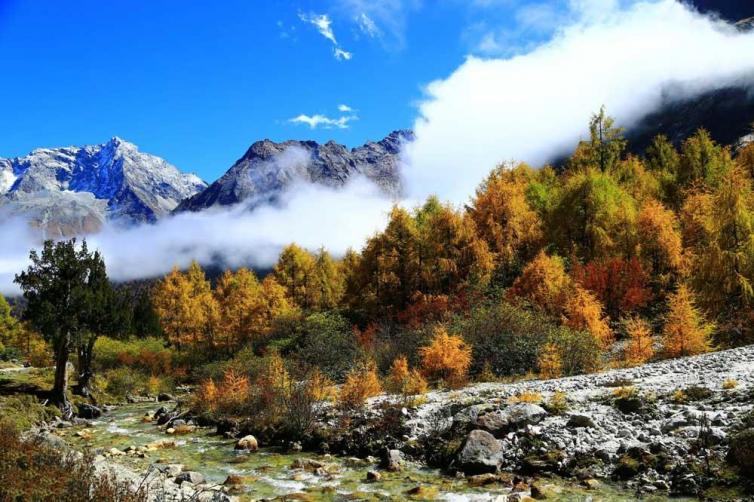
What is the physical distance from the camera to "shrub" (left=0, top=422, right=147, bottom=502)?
8844 mm

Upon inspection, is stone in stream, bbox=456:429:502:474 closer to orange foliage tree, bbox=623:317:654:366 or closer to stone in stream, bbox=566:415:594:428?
stone in stream, bbox=566:415:594:428

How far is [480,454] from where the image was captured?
15875mm

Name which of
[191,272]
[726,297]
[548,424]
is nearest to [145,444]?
[548,424]

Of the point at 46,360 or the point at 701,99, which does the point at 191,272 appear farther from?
the point at 701,99

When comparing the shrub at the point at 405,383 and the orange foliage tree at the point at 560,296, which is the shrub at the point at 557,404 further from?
the orange foliage tree at the point at 560,296

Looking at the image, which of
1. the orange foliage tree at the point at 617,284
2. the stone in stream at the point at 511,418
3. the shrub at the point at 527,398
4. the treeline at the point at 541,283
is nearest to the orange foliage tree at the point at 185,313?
the treeline at the point at 541,283

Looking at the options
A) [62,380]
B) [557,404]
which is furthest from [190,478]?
[62,380]

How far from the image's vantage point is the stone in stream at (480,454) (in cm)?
1554

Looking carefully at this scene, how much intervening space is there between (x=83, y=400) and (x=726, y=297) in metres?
43.1

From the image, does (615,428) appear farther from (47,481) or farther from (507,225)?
(507,225)

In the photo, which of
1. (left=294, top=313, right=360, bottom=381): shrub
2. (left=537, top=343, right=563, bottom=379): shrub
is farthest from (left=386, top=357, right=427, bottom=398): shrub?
(left=294, top=313, right=360, bottom=381): shrub

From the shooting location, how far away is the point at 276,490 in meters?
15.8

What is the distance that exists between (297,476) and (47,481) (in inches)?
361

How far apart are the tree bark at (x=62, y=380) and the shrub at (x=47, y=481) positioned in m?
23.1
